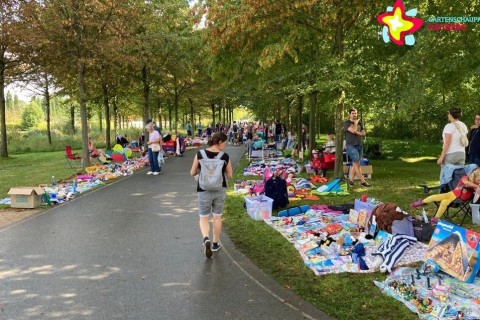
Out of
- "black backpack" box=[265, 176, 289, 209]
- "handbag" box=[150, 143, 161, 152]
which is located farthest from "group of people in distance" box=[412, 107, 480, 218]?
"handbag" box=[150, 143, 161, 152]

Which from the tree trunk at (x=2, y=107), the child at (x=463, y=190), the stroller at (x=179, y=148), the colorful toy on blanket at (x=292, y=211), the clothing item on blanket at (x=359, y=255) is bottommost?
the clothing item on blanket at (x=359, y=255)

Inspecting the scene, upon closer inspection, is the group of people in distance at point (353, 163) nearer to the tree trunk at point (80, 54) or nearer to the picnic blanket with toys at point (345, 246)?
the picnic blanket with toys at point (345, 246)

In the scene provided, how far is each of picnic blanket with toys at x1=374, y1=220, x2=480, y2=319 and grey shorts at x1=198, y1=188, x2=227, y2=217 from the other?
2.47 metres

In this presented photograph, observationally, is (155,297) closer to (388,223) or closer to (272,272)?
(272,272)

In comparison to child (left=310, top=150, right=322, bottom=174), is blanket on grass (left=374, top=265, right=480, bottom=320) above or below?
below

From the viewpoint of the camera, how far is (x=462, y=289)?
4.54 m

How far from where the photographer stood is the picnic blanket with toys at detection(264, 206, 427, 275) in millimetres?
5340

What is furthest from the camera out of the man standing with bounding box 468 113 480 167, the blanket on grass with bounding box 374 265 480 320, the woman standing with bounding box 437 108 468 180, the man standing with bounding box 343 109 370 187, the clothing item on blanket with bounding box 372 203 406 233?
the man standing with bounding box 343 109 370 187

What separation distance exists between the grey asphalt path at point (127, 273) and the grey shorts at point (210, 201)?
2.17 ft

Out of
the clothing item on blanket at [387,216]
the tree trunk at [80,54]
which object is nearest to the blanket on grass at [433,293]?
the clothing item on blanket at [387,216]

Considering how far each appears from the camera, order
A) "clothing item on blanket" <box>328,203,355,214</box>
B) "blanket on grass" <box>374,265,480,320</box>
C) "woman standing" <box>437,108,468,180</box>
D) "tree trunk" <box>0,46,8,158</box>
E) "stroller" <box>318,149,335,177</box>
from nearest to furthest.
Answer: "blanket on grass" <box>374,265,480,320</box>, "woman standing" <box>437,108,468,180</box>, "clothing item on blanket" <box>328,203,355,214</box>, "stroller" <box>318,149,335,177</box>, "tree trunk" <box>0,46,8,158</box>

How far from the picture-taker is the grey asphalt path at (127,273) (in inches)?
173

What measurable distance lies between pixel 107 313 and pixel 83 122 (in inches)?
513

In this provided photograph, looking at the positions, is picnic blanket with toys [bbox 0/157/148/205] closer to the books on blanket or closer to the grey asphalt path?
the grey asphalt path
